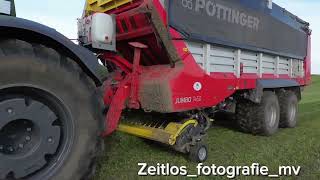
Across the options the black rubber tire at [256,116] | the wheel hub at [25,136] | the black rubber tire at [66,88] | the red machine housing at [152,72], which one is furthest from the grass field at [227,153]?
the wheel hub at [25,136]

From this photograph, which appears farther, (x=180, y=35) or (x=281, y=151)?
(x=281, y=151)

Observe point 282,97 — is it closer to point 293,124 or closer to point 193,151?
point 293,124

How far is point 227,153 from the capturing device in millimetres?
5602

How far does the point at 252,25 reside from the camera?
678 cm

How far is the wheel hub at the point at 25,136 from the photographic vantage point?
8.58 ft

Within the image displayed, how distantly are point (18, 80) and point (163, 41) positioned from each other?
254cm

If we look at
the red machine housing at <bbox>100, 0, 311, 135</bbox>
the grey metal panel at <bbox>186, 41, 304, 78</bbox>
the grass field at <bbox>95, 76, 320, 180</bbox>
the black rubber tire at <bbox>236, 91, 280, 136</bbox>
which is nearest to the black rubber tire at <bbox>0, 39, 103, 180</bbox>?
the grass field at <bbox>95, 76, 320, 180</bbox>

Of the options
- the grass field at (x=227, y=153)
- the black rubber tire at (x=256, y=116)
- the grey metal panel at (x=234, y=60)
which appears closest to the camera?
the grass field at (x=227, y=153)

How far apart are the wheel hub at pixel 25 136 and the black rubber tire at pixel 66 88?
0.12 meters

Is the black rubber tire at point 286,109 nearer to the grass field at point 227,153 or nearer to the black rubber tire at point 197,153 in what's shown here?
the grass field at point 227,153

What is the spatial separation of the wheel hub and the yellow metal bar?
2.34 m

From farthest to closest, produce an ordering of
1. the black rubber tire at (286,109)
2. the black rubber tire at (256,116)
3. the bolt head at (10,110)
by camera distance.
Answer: the black rubber tire at (286,109), the black rubber tire at (256,116), the bolt head at (10,110)

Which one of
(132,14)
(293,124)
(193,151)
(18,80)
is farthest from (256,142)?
(18,80)

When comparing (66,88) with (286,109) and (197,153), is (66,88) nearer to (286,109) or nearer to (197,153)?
(197,153)
